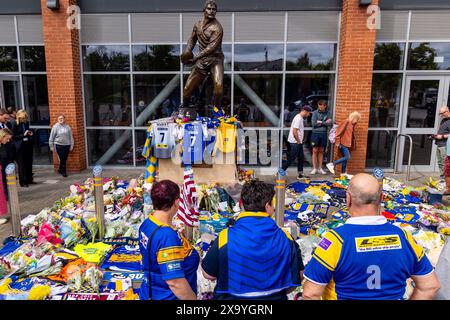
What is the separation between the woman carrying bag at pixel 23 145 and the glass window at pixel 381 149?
28.9ft

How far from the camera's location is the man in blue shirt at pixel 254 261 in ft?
7.45

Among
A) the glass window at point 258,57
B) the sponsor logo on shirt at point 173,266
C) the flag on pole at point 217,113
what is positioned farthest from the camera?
the glass window at point 258,57

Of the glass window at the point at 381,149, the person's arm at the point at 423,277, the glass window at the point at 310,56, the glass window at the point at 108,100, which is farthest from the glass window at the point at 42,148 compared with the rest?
the person's arm at the point at 423,277

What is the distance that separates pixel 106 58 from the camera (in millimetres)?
10414

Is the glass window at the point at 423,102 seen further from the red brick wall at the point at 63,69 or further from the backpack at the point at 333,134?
the red brick wall at the point at 63,69

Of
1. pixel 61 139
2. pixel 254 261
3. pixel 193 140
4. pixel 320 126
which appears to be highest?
pixel 320 126

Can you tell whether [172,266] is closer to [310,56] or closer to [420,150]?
[310,56]

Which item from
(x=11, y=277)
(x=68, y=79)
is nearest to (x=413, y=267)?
(x=11, y=277)

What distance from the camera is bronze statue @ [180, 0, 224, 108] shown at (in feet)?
24.0

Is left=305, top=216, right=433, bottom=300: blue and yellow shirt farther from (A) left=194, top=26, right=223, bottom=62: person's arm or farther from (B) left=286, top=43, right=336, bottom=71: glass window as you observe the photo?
(B) left=286, top=43, right=336, bottom=71: glass window

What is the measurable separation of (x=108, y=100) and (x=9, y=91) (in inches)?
A: 114

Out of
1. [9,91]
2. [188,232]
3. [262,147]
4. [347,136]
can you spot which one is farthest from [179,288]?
[9,91]

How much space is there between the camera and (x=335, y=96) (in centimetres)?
1013

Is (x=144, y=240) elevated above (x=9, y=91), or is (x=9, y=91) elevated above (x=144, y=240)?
(x=9, y=91)
